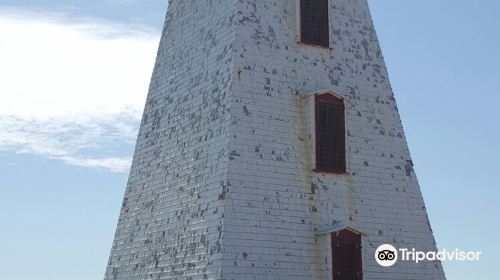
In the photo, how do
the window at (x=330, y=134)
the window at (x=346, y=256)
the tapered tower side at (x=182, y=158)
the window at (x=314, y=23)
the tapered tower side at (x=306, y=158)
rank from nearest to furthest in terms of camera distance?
the tapered tower side at (x=306, y=158)
the tapered tower side at (x=182, y=158)
the window at (x=346, y=256)
the window at (x=330, y=134)
the window at (x=314, y=23)

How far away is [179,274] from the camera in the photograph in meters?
25.4

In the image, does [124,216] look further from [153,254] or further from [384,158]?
[384,158]

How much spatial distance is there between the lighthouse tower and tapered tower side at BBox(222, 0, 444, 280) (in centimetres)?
4

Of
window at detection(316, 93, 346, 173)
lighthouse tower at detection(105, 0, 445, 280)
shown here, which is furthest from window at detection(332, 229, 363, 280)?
window at detection(316, 93, 346, 173)

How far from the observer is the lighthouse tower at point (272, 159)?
81.3 feet

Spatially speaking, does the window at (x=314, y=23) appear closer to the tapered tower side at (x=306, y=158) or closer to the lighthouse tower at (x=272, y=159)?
the lighthouse tower at (x=272, y=159)

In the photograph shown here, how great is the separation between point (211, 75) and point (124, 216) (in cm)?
639

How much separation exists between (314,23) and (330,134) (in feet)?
13.3

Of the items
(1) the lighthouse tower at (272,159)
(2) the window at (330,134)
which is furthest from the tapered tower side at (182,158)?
(2) the window at (330,134)

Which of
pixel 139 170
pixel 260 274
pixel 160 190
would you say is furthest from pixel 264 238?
pixel 139 170

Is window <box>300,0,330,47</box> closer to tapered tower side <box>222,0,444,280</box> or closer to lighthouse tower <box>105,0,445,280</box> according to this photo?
lighthouse tower <box>105,0,445,280</box>

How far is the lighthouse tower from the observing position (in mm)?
24766

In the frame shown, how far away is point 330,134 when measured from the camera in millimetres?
26922

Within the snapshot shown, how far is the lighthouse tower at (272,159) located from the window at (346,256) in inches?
1.8
